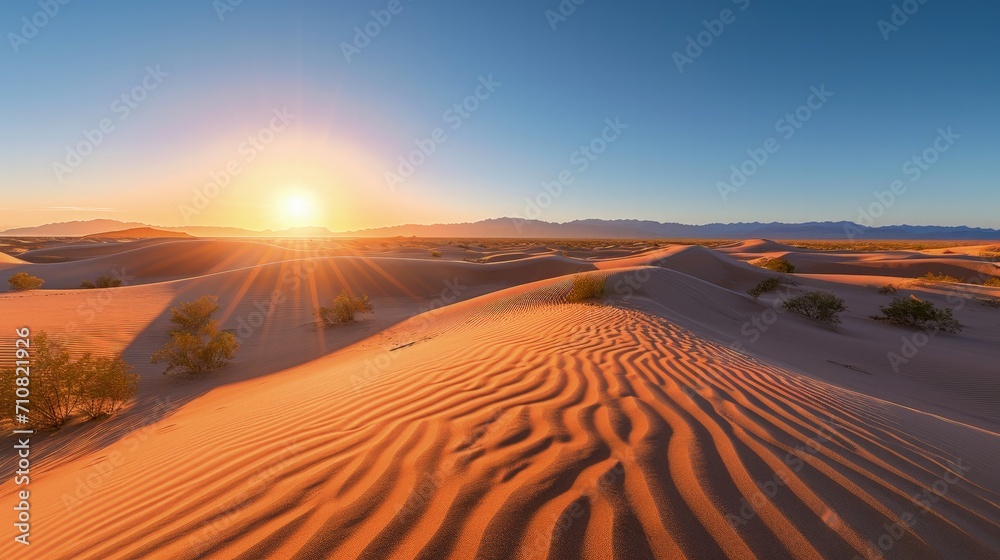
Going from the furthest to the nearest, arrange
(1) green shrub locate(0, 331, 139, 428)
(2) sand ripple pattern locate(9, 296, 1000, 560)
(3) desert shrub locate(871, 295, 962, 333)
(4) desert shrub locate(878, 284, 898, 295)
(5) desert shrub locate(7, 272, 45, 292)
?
(5) desert shrub locate(7, 272, 45, 292), (4) desert shrub locate(878, 284, 898, 295), (3) desert shrub locate(871, 295, 962, 333), (1) green shrub locate(0, 331, 139, 428), (2) sand ripple pattern locate(9, 296, 1000, 560)

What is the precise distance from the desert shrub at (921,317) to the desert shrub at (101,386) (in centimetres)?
1775

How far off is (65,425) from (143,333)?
225 inches

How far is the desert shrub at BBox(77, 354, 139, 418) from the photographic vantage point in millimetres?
5297

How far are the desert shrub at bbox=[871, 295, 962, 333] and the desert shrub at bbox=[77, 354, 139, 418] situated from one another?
58.2 ft

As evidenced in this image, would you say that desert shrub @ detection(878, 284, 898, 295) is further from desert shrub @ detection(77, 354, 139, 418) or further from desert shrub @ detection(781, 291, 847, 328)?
desert shrub @ detection(77, 354, 139, 418)

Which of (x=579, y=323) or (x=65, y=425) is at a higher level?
(x=579, y=323)

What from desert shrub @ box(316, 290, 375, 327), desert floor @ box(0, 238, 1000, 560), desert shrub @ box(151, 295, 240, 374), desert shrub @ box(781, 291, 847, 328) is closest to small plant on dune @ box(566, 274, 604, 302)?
desert floor @ box(0, 238, 1000, 560)

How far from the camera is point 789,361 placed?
6.84 meters

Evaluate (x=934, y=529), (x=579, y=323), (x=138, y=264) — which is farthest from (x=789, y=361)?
(x=138, y=264)

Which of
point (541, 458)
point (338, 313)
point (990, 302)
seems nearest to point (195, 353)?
point (338, 313)

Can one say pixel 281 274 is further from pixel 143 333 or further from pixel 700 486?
pixel 700 486

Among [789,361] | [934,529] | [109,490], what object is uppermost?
[934,529]

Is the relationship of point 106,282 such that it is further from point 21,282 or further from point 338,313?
point 338,313

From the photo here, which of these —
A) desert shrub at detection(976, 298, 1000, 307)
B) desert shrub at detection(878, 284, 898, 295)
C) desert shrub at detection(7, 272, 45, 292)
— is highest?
desert shrub at detection(7, 272, 45, 292)
